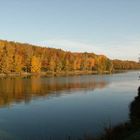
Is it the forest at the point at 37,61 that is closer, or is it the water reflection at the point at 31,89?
the water reflection at the point at 31,89

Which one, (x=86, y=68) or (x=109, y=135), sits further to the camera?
(x=86, y=68)

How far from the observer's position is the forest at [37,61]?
113250 millimetres

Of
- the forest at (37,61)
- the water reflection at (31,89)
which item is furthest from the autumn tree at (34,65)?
the water reflection at (31,89)

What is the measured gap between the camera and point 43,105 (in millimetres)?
32812

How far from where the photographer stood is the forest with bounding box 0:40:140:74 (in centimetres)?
11325

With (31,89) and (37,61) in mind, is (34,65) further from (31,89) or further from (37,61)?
(31,89)

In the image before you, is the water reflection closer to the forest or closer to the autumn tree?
the forest

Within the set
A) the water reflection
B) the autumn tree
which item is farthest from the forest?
the water reflection

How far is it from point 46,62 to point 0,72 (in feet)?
134

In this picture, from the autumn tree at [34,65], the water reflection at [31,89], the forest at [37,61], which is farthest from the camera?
the autumn tree at [34,65]

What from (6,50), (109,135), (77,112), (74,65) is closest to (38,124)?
Answer: (77,112)

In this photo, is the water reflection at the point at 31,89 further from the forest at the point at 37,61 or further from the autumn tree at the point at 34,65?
the autumn tree at the point at 34,65

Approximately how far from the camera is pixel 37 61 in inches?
5020

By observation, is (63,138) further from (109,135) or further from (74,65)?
(74,65)
